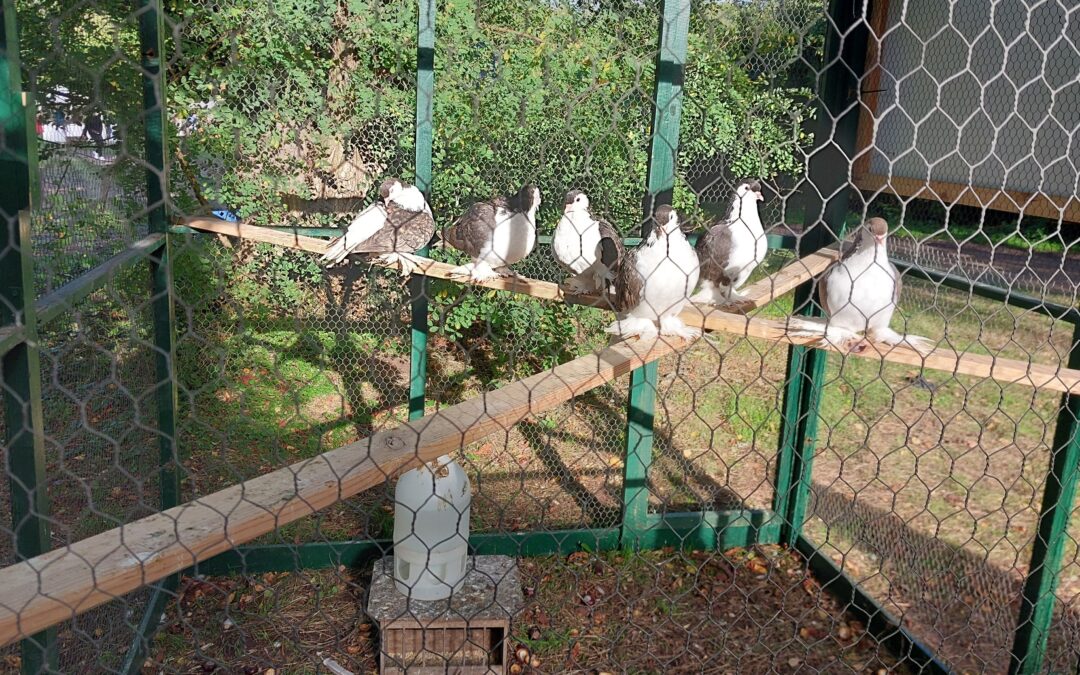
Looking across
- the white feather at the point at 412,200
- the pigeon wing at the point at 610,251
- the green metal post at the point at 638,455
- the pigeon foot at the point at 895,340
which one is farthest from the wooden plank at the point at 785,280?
the white feather at the point at 412,200

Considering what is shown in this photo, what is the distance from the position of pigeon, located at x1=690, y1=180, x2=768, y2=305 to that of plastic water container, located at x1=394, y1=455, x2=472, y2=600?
1.01 metres

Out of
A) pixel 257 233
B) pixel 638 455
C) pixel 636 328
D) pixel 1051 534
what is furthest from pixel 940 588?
pixel 257 233

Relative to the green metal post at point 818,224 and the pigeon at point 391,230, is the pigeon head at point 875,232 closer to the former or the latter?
the green metal post at point 818,224

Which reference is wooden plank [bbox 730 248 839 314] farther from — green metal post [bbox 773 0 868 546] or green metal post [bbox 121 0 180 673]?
green metal post [bbox 121 0 180 673]

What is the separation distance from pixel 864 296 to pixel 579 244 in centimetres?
97

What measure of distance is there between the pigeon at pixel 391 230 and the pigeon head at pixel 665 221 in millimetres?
933

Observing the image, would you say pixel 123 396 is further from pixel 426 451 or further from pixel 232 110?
pixel 426 451

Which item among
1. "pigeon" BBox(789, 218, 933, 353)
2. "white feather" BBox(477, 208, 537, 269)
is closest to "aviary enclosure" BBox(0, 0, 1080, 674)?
→ "pigeon" BBox(789, 218, 933, 353)

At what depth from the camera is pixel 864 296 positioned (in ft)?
6.97

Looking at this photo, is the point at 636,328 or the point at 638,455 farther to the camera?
the point at 638,455

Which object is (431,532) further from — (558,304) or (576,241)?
(558,304)

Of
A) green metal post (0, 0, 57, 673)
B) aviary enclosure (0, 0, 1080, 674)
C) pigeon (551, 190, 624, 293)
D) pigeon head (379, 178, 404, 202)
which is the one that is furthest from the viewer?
pigeon head (379, 178, 404, 202)

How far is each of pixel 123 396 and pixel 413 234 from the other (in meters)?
1.09

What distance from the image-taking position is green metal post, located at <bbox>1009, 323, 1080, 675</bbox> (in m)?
2.22
